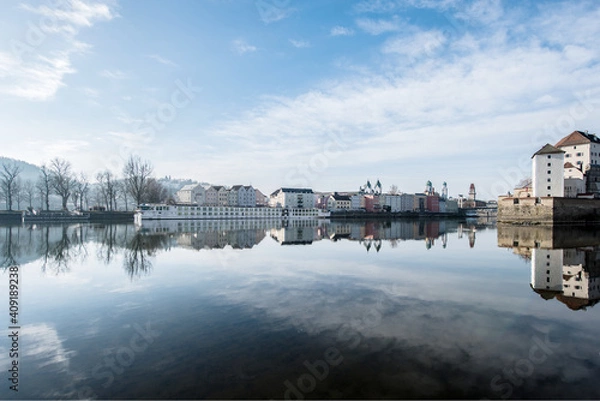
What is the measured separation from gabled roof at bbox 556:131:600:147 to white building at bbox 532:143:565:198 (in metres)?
14.5

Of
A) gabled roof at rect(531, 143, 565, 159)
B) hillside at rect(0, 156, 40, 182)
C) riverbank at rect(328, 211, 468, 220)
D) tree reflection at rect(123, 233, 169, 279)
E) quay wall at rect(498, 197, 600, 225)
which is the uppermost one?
hillside at rect(0, 156, 40, 182)

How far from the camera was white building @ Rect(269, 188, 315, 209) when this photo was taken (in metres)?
117

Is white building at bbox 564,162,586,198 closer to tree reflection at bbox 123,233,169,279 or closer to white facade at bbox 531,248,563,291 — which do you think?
white facade at bbox 531,248,563,291

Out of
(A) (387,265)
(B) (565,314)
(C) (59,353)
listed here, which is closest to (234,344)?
(C) (59,353)

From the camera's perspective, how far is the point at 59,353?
6.35 m

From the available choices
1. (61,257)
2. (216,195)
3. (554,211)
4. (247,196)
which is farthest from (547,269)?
(216,195)

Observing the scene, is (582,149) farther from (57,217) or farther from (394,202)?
(57,217)

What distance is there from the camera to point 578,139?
6012 cm

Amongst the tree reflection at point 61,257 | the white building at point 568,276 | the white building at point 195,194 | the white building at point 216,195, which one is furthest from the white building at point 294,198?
the white building at point 568,276

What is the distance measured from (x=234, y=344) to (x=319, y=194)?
138 meters

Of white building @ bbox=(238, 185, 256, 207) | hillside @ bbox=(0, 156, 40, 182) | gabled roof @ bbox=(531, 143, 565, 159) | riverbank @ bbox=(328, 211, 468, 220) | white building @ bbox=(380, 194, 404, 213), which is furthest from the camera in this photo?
hillside @ bbox=(0, 156, 40, 182)

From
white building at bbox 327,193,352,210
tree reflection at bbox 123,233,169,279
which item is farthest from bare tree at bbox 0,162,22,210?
white building at bbox 327,193,352,210

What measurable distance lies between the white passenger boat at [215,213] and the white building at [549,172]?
56.4m

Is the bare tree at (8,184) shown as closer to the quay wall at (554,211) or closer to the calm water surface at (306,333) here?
the calm water surface at (306,333)
